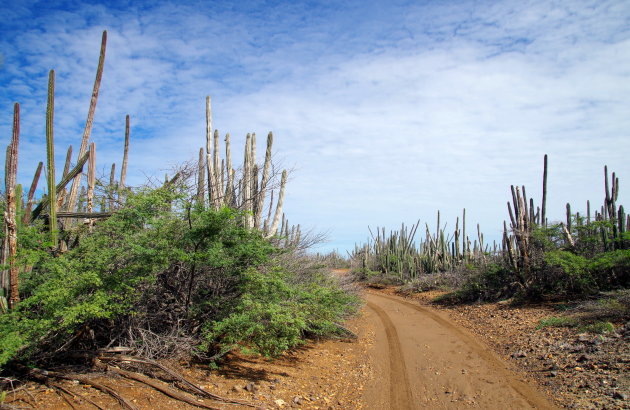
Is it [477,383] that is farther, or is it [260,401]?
[477,383]

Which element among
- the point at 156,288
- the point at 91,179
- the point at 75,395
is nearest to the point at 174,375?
the point at 75,395

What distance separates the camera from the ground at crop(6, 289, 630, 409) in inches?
226

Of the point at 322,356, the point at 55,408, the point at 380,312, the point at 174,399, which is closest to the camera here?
the point at 55,408

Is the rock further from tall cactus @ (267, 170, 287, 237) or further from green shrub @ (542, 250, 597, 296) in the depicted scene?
tall cactus @ (267, 170, 287, 237)

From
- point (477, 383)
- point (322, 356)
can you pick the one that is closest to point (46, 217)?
point (322, 356)

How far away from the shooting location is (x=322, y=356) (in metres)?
8.89

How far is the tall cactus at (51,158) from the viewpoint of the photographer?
21.7 ft

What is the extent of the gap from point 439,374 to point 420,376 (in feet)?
1.20

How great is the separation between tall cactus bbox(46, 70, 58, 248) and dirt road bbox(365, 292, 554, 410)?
18.5 ft

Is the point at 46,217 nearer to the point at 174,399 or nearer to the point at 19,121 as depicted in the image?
the point at 19,121

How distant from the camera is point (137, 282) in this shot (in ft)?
20.6

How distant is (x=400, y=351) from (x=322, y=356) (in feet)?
5.85

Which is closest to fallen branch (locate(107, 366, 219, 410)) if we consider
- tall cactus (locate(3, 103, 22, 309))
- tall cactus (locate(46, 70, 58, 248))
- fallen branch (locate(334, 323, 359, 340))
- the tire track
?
tall cactus (locate(3, 103, 22, 309))

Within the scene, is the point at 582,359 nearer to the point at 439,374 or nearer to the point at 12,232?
the point at 439,374
